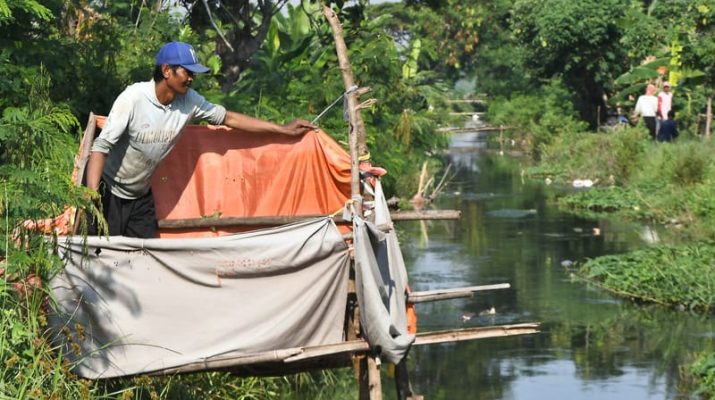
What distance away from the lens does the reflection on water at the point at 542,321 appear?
38.5 ft

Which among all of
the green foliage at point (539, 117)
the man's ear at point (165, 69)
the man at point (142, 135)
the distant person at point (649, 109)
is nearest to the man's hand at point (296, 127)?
the man at point (142, 135)

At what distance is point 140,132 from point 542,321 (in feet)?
24.5

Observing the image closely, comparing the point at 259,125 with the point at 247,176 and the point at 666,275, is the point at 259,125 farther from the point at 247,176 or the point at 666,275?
the point at 666,275

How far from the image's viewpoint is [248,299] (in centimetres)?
718

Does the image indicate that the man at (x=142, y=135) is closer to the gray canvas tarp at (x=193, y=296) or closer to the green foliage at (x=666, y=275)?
the gray canvas tarp at (x=193, y=296)

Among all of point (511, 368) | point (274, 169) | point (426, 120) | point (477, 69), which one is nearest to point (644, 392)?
point (511, 368)

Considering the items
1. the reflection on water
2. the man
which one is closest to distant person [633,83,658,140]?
the reflection on water

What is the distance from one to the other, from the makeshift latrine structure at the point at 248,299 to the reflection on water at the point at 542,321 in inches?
163

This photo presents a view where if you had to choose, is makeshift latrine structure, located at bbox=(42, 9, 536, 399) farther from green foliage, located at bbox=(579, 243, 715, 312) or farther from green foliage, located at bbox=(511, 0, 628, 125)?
green foliage, located at bbox=(511, 0, 628, 125)

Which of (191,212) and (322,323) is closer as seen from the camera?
(322,323)

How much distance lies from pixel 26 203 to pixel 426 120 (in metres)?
13.8

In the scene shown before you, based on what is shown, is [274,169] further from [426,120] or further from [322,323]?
[426,120]

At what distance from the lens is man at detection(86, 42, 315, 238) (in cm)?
729

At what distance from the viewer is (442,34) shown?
5812 centimetres
